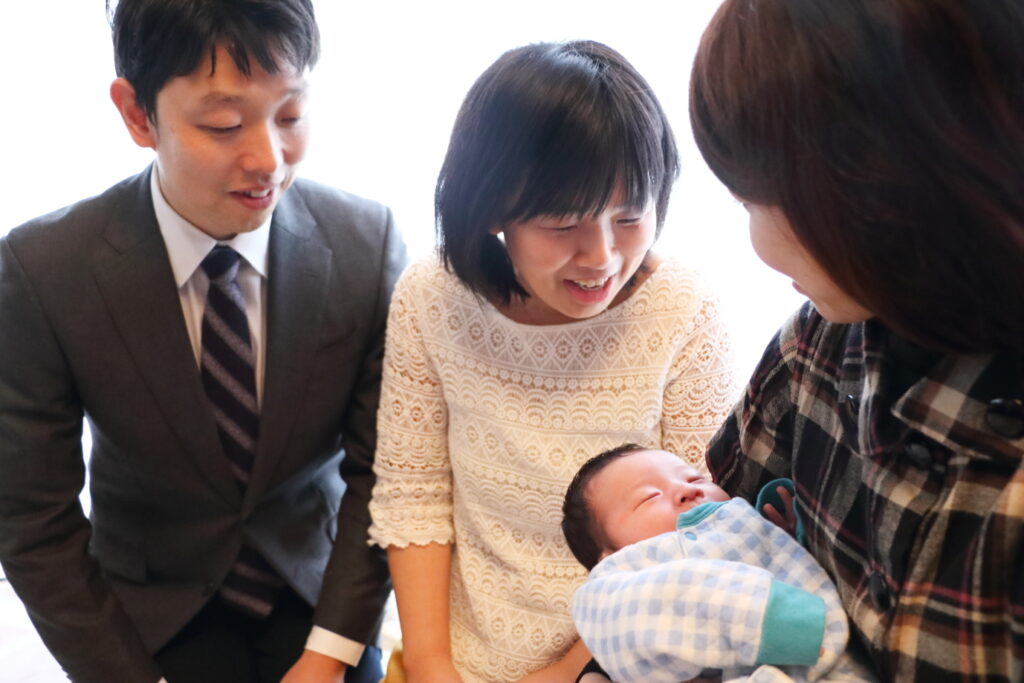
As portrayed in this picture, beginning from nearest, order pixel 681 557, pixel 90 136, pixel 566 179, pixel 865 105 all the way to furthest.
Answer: pixel 865 105 < pixel 681 557 < pixel 566 179 < pixel 90 136

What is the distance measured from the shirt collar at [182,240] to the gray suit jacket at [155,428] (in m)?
0.02

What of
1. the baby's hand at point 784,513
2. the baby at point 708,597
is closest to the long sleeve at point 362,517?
the baby at point 708,597

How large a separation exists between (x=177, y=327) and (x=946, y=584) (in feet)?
3.77

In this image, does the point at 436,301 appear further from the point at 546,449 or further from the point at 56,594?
the point at 56,594

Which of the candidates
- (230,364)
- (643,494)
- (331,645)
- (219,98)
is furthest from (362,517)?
(219,98)

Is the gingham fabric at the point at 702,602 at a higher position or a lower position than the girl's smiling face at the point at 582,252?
lower

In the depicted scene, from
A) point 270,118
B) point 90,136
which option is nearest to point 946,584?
point 270,118

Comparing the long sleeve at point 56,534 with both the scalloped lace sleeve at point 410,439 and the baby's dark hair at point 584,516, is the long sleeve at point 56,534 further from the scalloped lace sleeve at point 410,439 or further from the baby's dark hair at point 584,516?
the baby's dark hair at point 584,516

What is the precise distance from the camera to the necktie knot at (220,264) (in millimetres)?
1528

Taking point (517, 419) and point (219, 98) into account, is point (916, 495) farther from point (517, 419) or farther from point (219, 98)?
point (219, 98)

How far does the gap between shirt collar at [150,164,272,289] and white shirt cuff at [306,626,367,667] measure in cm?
62

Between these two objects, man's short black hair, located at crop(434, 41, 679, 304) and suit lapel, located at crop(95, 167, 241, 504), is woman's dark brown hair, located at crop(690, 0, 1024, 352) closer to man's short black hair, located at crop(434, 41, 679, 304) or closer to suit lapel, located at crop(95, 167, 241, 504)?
man's short black hair, located at crop(434, 41, 679, 304)

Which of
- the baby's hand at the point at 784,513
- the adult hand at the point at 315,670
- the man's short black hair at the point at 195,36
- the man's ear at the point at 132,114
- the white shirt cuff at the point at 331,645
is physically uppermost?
the man's short black hair at the point at 195,36

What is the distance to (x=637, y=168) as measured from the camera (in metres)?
1.23
